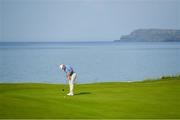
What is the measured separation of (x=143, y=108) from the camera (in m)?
20.2

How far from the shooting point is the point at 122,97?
77.4 feet

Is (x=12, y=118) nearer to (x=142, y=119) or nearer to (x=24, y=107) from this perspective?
(x=24, y=107)

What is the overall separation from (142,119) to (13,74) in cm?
4940

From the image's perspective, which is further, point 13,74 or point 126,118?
point 13,74

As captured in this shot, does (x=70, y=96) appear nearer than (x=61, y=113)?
No

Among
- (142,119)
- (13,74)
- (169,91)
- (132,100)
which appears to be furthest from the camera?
(13,74)

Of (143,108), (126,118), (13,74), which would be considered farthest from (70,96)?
(13,74)

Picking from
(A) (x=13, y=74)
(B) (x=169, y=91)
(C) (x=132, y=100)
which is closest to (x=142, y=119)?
(C) (x=132, y=100)

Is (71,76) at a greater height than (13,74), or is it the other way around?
(71,76)

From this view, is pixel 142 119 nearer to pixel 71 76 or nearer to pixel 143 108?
pixel 143 108

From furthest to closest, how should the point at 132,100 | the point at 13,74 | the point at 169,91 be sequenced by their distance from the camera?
the point at 13,74
the point at 169,91
the point at 132,100

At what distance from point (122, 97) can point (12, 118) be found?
7.30 metres

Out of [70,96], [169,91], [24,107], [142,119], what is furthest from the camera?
[169,91]

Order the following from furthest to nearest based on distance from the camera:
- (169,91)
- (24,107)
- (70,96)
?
1. (169,91)
2. (70,96)
3. (24,107)
